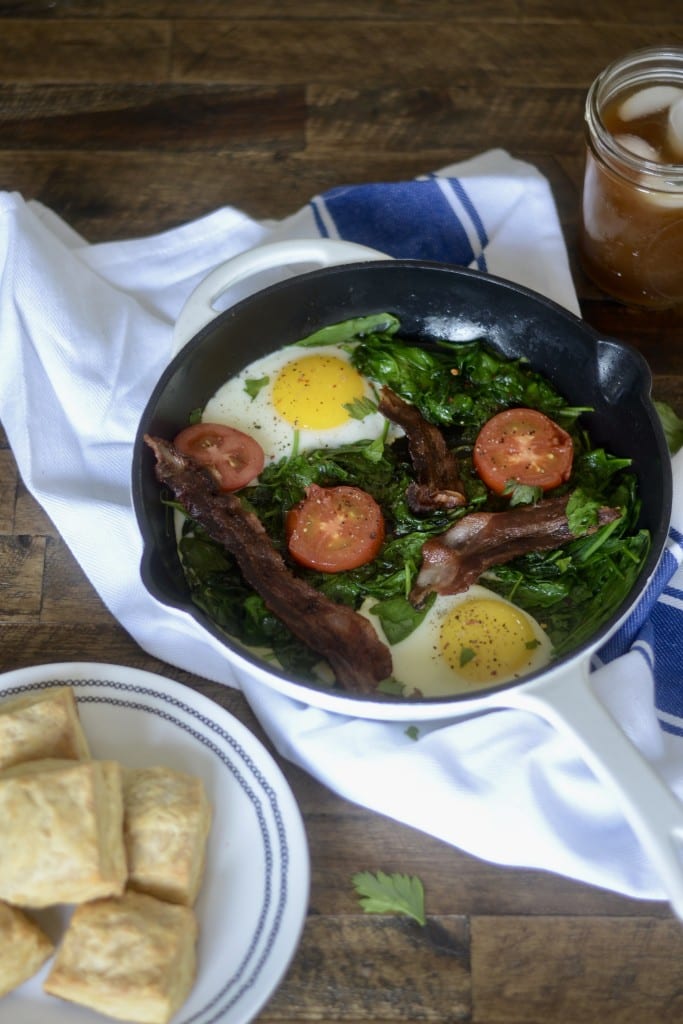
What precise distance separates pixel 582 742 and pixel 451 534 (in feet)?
2.57

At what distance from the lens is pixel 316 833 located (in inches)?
129

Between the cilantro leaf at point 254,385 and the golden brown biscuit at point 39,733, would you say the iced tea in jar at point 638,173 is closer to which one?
the cilantro leaf at point 254,385

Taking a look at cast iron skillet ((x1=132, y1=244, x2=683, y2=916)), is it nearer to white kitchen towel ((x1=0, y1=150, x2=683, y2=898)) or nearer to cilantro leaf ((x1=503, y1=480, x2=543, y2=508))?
white kitchen towel ((x1=0, y1=150, x2=683, y2=898))

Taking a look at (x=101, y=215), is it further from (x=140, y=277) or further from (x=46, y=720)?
(x=46, y=720)

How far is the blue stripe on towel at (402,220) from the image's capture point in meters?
4.29

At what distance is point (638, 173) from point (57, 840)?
2.67 meters

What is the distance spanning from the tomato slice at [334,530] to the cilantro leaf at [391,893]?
0.87 metres

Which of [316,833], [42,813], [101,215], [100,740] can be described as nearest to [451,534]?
[316,833]

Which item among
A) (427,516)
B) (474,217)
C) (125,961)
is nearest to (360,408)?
(427,516)

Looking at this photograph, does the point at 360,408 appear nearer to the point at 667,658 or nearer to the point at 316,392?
the point at 316,392

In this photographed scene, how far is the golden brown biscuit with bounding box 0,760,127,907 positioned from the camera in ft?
8.96

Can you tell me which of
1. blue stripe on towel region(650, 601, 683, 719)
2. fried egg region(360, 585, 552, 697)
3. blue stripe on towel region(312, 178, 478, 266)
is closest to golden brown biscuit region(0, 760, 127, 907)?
fried egg region(360, 585, 552, 697)

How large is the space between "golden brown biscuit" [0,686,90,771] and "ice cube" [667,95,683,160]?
8.63 feet

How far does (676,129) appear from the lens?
3857 millimetres
